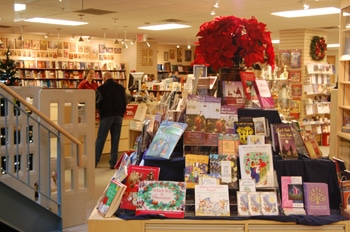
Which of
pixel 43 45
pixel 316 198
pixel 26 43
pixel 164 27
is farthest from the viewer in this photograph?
pixel 43 45

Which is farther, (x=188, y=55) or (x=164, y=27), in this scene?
(x=188, y=55)

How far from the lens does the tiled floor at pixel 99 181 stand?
517 cm

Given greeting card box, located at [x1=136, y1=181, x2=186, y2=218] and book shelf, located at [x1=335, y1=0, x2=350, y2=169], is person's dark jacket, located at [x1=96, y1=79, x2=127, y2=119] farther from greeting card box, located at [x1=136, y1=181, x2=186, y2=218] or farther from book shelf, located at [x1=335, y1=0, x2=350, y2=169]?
greeting card box, located at [x1=136, y1=181, x2=186, y2=218]

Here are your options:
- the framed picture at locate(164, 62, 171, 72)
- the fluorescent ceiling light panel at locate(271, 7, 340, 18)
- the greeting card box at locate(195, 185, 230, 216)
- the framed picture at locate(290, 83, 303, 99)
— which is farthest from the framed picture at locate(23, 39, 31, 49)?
the greeting card box at locate(195, 185, 230, 216)

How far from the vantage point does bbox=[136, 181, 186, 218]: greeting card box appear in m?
2.77

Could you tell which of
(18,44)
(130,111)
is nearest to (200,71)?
(130,111)

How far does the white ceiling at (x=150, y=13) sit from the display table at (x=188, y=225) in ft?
18.7

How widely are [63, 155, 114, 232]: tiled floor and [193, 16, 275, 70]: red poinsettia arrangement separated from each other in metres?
2.72

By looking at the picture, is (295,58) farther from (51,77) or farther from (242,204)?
(242,204)

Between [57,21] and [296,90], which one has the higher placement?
[57,21]

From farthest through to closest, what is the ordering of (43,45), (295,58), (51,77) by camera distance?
(51,77), (43,45), (295,58)

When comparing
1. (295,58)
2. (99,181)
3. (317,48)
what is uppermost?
(317,48)

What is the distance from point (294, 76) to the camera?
37.6ft

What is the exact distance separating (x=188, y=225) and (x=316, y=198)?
2.58 feet
